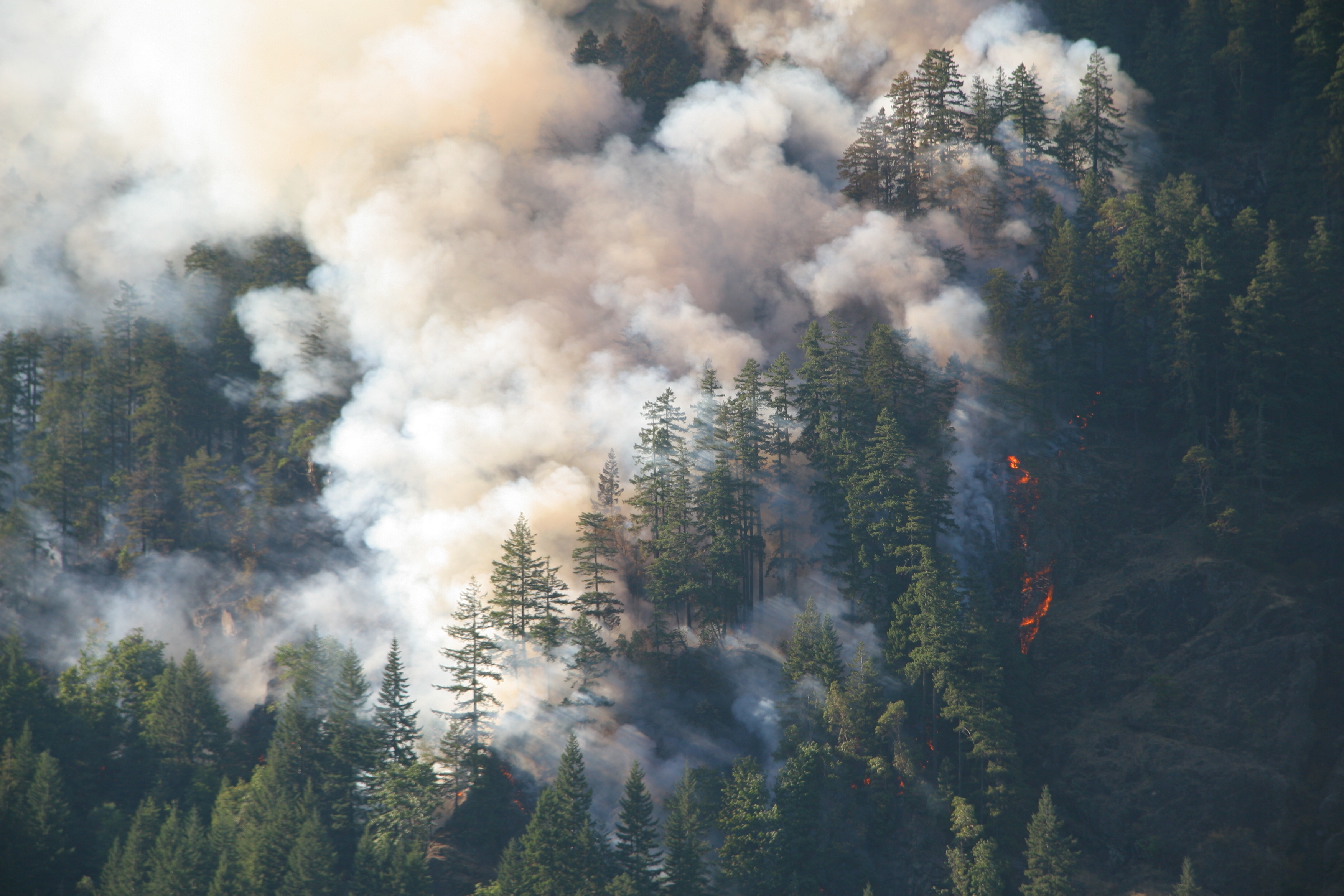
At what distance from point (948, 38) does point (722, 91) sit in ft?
72.2

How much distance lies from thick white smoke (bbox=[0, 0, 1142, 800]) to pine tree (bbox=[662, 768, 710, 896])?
19.0 m

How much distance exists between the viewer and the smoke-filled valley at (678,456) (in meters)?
65.1

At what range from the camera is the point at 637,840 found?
203 ft

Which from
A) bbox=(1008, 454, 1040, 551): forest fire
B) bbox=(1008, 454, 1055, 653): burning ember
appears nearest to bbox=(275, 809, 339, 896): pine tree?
bbox=(1008, 454, 1055, 653): burning ember

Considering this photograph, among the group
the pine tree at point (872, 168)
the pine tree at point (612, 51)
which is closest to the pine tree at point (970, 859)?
the pine tree at point (872, 168)

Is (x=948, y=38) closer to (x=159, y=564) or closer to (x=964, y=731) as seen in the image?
(x=964, y=731)

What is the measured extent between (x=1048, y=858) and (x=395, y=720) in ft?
120

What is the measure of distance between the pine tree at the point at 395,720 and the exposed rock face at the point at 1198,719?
1406 inches

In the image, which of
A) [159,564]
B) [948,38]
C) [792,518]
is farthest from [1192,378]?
[159,564]

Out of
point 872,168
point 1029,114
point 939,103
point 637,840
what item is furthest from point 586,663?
point 1029,114

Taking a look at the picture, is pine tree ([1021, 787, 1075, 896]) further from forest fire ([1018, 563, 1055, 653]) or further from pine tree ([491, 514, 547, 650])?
pine tree ([491, 514, 547, 650])

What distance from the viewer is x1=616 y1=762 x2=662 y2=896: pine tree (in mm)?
61344

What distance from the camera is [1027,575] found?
7531cm

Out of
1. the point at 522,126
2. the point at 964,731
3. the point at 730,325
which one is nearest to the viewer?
the point at 964,731
